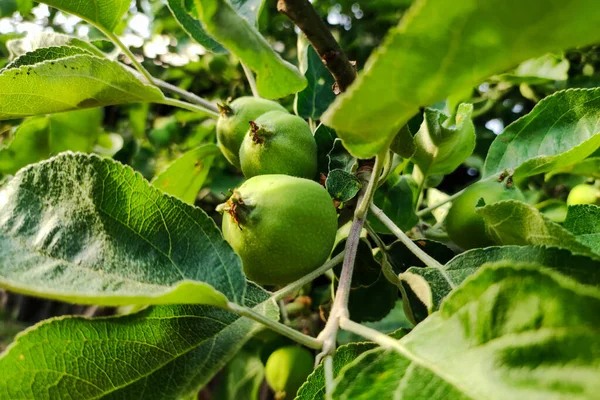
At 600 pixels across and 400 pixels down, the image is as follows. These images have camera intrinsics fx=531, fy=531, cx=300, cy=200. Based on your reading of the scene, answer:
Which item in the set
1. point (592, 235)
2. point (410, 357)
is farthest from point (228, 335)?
point (592, 235)

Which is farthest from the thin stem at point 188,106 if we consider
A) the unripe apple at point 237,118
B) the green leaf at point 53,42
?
the green leaf at point 53,42

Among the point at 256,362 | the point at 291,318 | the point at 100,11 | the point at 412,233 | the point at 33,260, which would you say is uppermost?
the point at 100,11

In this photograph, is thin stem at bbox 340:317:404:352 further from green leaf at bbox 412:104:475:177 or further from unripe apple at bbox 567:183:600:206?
unripe apple at bbox 567:183:600:206

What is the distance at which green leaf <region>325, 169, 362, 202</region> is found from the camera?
2.80 feet

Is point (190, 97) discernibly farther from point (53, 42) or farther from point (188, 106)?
point (53, 42)

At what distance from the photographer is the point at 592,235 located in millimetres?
838

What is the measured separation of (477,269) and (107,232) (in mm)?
495

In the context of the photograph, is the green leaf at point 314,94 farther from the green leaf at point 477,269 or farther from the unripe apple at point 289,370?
the unripe apple at point 289,370

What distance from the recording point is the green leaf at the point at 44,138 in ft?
4.62

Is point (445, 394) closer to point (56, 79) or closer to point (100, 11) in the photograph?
point (56, 79)

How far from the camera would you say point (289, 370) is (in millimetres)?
1393

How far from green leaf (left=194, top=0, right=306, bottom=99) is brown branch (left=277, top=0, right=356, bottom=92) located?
0.20 ft

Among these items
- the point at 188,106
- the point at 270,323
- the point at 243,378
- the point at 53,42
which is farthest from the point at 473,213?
the point at 243,378

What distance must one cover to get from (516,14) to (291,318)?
1.41 meters
